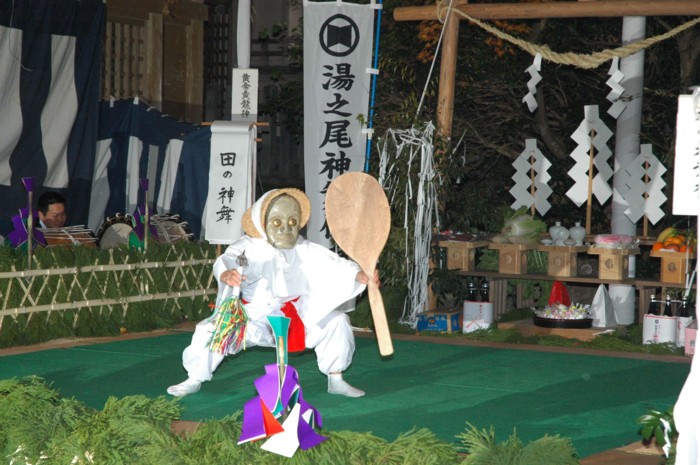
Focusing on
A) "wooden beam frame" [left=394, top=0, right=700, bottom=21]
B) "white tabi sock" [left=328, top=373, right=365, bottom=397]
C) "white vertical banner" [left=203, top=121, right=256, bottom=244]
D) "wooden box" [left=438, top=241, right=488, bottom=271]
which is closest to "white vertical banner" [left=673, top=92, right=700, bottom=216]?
"white tabi sock" [left=328, top=373, right=365, bottom=397]

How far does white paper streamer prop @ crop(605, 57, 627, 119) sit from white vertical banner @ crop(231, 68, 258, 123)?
8.59ft

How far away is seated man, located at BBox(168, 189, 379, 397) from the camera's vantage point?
5570 millimetres

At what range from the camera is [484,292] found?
27.5 feet

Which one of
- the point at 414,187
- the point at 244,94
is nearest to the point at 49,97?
the point at 244,94

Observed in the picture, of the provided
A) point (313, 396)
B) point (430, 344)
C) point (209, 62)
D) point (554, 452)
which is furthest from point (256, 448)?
point (209, 62)

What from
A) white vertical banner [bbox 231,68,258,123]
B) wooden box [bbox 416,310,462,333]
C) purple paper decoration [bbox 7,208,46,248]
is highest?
white vertical banner [bbox 231,68,258,123]

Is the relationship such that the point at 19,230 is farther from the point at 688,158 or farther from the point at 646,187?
the point at 688,158

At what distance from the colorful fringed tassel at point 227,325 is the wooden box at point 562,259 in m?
3.97

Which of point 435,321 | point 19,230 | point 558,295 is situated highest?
point 19,230

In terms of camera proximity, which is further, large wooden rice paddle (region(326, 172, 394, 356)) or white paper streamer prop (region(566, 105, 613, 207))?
white paper streamer prop (region(566, 105, 613, 207))

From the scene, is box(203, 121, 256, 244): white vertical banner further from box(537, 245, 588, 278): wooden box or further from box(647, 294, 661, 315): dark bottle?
box(647, 294, 661, 315): dark bottle

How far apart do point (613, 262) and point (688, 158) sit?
4.84 meters

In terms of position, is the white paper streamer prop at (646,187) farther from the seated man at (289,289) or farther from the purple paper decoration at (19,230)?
the purple paper decoration at (19,230)

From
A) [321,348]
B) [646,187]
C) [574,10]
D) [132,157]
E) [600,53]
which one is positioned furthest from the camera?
[132,157]
